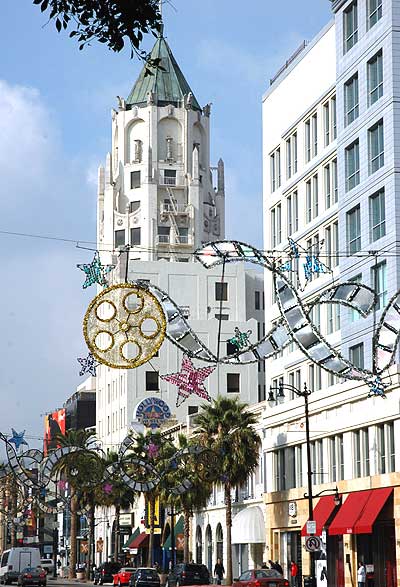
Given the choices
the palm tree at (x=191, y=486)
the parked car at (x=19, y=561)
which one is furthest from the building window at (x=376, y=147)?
the parked car at (x=19, y=561)

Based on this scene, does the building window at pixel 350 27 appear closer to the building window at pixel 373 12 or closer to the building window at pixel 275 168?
the building window at pixel 373 12

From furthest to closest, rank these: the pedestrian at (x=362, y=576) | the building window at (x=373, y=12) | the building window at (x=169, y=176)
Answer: the building window at (x=169, y=176) < the building window at (x=373, y=12) < the pedestrian at (x=362, y=576)

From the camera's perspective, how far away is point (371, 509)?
2162 inches

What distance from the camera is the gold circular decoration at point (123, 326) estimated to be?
38000 mm

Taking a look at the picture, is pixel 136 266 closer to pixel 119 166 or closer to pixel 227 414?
pixel 119 166

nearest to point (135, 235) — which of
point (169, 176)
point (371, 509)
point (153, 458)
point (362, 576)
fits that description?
point (169, 176)

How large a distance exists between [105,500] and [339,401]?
4818 cm

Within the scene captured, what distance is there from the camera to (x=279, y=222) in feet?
241

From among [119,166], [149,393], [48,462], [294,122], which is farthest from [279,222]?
[119,166]

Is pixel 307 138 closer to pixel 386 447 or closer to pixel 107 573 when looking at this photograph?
pixel 386 447

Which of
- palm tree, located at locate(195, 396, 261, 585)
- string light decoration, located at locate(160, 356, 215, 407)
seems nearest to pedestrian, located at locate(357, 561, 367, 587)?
palm tree, located at locate(195, 396, 261, 585)

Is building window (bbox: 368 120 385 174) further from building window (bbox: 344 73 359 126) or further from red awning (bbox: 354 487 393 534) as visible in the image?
red awning (bbox: 354 487 393 534)

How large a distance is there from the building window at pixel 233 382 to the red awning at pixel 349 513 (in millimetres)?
61577

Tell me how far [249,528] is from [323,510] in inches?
508
